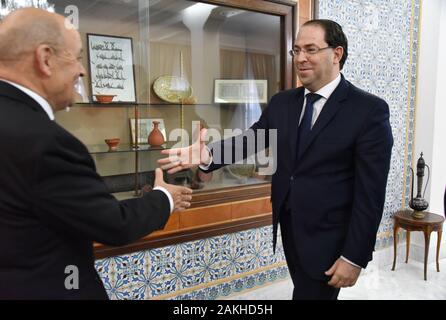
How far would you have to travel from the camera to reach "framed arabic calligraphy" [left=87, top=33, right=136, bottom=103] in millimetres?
2309

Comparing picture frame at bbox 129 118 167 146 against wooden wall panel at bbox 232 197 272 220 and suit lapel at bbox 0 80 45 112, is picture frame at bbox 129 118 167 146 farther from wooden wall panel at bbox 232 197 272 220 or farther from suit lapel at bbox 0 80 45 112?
suit lapel at bbox 0 80 45 112

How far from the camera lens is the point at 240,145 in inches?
79.7

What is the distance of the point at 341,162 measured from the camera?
63.3 inches

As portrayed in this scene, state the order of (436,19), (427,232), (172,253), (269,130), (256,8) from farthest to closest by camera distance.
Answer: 1. (436,19)
2. (427,232)
3. (256,8)
4. (172,253)
5. (269,130)

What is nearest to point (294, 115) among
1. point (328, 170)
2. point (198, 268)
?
point (328, 170)

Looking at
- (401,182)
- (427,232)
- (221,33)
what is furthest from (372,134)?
(401,182)

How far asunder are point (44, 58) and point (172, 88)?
5.38 feet

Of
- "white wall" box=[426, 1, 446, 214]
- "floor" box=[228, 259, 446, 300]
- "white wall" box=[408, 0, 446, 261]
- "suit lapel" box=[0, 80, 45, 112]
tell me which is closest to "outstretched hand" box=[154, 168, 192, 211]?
"suit lapel" box=[0, 80, 45, 112]

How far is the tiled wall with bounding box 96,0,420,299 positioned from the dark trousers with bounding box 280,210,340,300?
0.90m

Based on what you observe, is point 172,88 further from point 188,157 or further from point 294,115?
point 294,115

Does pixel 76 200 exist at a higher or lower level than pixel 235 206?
higher

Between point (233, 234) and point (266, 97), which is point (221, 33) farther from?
point (233, 234)

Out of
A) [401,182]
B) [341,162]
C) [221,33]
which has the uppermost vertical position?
[221,33]
